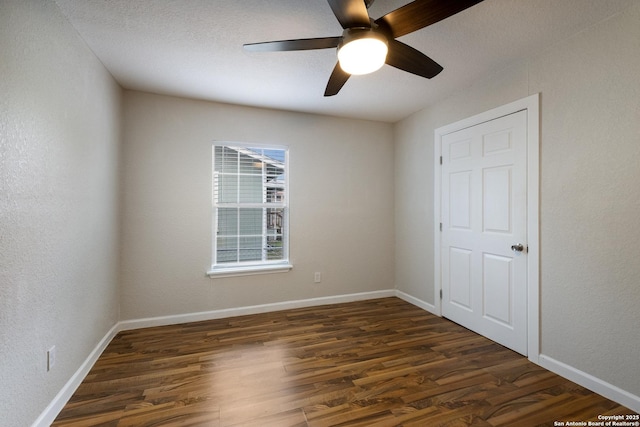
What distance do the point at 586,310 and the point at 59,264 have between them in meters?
3.51

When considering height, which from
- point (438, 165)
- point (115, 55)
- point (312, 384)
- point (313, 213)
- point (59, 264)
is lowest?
point (312, 384)

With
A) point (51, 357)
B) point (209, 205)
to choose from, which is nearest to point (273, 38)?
point (209, 205)

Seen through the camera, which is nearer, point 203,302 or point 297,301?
point 203,302

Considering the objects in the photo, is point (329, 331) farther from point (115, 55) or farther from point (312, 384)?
point (115, 55)

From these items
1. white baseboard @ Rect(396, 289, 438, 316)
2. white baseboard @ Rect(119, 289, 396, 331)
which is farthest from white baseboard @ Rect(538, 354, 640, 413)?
white baseboard @ Rect(119, 289, 396, 331)

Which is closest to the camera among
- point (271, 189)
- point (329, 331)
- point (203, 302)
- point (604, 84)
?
point (604, 84)

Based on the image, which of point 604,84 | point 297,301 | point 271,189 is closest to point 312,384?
point 297,301

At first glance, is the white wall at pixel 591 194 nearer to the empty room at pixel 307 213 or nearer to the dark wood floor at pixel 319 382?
the empty room at pixel 307 213

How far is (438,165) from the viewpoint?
127 inches

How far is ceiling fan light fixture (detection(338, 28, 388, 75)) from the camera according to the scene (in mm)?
1363

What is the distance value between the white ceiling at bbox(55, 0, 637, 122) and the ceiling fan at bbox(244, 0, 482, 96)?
0.37m

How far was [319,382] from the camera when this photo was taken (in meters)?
2.01

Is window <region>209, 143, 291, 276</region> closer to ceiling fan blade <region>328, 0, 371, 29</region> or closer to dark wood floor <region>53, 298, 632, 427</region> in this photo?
dark wood floor <region>53, 298, 632, 427</region>

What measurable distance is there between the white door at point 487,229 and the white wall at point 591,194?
18cm
